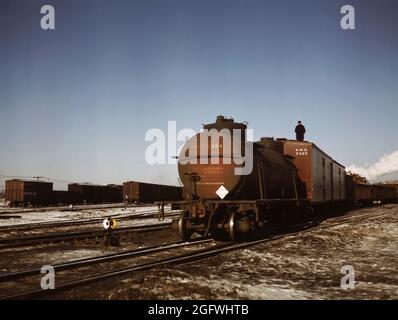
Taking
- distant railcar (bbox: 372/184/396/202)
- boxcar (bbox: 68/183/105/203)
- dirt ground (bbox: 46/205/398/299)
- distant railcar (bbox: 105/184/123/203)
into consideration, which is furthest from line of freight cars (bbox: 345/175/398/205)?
distant railcar (bbox: 105/184/123/203)

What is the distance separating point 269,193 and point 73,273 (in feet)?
28.1

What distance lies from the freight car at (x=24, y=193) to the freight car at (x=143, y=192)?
34.5 feet

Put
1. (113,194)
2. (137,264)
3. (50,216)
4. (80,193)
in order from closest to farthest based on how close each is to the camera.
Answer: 1. (137,264)
2. (50,216)
3. (80,193)
4. (113,194)

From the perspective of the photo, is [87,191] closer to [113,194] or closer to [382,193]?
[113,194]

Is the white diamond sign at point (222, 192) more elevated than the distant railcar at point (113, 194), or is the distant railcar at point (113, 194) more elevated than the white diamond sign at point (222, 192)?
the white diamond sign at point (222, 192)

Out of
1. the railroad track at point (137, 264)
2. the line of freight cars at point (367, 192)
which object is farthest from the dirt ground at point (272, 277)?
the line of freight cars at point (367, 192)

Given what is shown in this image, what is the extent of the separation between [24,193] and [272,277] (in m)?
43.0

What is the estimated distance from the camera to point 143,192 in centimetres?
5128

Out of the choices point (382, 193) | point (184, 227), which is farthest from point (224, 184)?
point (382, 193)

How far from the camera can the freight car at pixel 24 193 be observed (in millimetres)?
44562

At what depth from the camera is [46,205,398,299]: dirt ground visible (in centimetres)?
636

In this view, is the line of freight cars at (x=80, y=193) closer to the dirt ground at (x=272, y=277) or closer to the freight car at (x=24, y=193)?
the freight car at (x=24, y=193)
